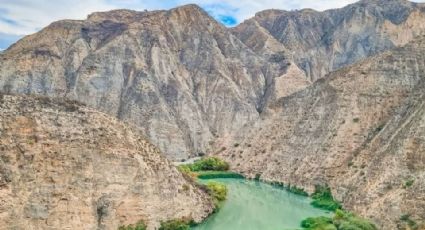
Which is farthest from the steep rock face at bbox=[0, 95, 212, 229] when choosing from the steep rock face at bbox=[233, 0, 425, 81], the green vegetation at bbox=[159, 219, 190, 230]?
the steep rock face at bbox=[233, 0, 425, 81]

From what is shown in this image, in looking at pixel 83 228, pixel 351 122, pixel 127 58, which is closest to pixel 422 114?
pixel 351 122

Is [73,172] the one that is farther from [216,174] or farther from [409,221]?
[216,174]

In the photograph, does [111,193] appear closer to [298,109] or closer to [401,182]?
[401,182]

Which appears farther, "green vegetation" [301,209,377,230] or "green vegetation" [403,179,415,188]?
"green vegetation" [403,179,415,188]

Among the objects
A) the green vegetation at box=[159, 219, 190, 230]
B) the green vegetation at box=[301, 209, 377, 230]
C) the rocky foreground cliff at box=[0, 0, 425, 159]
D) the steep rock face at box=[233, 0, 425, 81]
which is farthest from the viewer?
the steep rock face at box=[233, 0, 425, 81]

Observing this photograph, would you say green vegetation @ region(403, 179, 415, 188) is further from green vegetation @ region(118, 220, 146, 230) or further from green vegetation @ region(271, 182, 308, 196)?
green vegetation @ region(118, 220, 146, 230)

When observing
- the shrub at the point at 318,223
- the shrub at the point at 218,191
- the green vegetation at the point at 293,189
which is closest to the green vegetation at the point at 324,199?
the green vegetation at the point at 293,189

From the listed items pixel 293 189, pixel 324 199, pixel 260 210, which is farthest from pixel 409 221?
pixel 293 189

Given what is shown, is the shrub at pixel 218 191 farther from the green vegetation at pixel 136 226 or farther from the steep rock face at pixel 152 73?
the steep rock face at pixel 152 73
